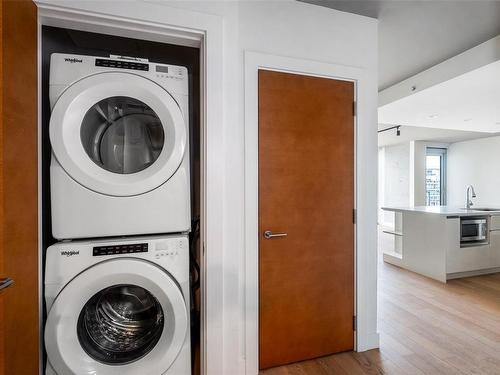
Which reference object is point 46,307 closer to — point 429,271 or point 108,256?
point 108,256

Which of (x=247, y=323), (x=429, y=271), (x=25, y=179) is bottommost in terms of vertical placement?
(x=429, y=271)

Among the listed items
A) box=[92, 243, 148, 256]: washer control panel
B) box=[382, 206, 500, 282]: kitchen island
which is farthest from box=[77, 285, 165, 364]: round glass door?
box=[382, 206, 500, 282]: kitchen island

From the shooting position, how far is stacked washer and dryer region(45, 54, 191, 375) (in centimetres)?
127

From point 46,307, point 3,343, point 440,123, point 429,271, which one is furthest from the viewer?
point 440,123

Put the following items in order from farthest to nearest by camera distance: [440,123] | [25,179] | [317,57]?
[440,123], [317,57], [25,179]

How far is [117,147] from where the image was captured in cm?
153

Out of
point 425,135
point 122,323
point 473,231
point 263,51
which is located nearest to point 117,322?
point 122,323

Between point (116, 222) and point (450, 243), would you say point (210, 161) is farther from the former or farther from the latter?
point (450, 243)

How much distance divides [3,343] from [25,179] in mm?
616

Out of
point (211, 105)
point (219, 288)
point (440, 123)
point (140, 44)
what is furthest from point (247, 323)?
point (440, 123)

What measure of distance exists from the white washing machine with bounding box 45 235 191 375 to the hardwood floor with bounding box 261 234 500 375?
0.83 meters

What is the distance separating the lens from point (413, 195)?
22.5 ft

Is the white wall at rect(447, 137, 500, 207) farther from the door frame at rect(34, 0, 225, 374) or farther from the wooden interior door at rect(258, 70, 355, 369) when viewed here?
the door frame at rect(34, 0, 225, 374)

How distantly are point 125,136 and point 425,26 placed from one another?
250 cm
